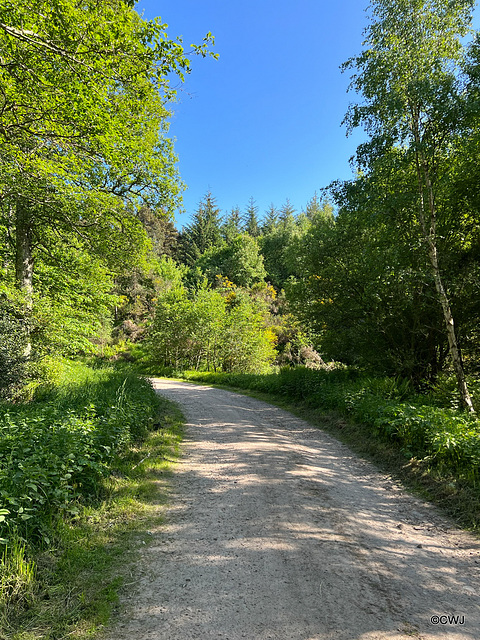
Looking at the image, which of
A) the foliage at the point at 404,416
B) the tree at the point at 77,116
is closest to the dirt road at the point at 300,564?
the foliage at the point at 404,416

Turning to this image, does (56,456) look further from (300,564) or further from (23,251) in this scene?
(23,251)

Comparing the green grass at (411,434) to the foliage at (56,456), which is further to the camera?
the green grass at (411,434)

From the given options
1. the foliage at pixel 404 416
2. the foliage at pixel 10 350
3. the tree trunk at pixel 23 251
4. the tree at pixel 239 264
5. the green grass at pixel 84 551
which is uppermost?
the tree at pixel 239 264

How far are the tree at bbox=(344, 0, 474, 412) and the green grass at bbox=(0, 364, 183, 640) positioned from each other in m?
7.25

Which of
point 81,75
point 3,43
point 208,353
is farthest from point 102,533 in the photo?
point 208,353

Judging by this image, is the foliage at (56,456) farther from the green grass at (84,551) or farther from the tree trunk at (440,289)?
the tree trunk at (440,289)

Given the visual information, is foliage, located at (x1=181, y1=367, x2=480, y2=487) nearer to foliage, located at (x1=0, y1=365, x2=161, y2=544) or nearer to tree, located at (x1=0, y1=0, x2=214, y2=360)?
foliage, located at (x1=0, y1=365, x2=161, y2=544)

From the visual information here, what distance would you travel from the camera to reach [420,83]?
737 centimetres

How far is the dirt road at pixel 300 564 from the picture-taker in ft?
7.56

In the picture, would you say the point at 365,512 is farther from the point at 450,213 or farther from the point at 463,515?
the point at 450,213

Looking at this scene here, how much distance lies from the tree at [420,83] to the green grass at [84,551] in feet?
23.8

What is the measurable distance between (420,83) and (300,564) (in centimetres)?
963

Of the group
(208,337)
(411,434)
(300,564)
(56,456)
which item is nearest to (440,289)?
(411,434)

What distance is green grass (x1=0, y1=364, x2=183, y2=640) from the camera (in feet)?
7.50
